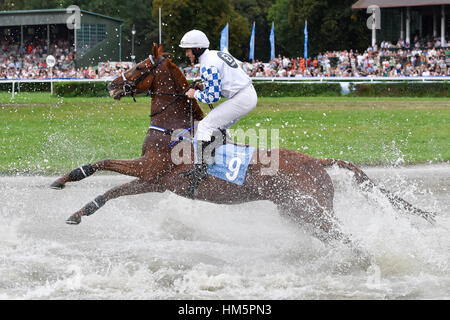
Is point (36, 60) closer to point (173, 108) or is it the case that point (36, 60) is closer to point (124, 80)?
point (124, 80)

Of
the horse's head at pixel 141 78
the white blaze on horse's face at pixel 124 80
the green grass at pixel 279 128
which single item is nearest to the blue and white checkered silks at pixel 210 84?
the horse's head at pixel 141 78

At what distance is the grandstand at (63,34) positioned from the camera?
175 ft

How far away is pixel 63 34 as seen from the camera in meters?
58.0

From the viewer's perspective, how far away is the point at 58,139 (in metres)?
16.6

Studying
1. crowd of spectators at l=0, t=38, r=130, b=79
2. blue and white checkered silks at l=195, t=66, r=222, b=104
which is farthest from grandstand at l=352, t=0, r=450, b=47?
blue and white checkered silks at l=195, t=66, r=222, b=104

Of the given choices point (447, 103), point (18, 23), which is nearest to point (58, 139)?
point (447, 103)

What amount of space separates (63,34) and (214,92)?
53.5 m

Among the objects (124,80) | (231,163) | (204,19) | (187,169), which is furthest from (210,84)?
(204,19)

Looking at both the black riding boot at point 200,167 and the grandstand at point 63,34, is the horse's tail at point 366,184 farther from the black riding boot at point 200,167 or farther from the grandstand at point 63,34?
the grandstand at point 63,34

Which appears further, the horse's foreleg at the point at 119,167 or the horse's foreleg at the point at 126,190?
the horse's foreleg at the point at 126,190

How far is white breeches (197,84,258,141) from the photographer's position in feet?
23.4

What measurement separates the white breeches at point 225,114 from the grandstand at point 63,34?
46.7 metres
